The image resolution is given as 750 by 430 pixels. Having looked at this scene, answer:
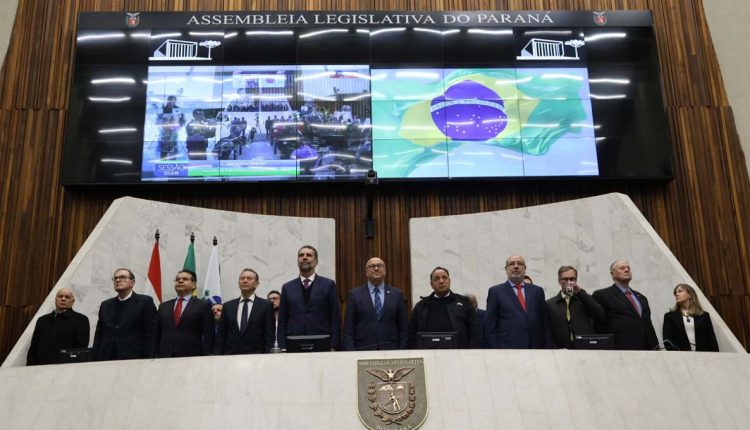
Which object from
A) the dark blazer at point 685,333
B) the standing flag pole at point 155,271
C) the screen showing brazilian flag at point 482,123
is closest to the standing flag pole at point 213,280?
the standing flag pole at point 155,271

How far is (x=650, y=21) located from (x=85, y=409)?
774 cm

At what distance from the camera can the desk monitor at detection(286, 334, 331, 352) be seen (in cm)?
419

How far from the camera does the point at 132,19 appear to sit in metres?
8.52

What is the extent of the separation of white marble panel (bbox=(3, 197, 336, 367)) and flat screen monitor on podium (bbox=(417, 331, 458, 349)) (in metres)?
3.66

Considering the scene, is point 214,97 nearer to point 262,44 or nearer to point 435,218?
point 262,44

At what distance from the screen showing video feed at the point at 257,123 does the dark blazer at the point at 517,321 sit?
11.4ft

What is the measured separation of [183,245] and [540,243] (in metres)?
3.82

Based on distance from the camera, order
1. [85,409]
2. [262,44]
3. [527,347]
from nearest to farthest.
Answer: [85,409], [527,347], [262,44]

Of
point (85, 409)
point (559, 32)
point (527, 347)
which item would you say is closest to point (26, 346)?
point (85, 409)

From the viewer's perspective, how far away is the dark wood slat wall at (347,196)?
801 centimetres

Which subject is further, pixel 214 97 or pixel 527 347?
pixel 214 97

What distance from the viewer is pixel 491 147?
8.14 m

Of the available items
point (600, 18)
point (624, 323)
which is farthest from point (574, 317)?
point (600, 18)

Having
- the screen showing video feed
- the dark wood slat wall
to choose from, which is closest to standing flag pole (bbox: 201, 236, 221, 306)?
the dark wood slat wall
